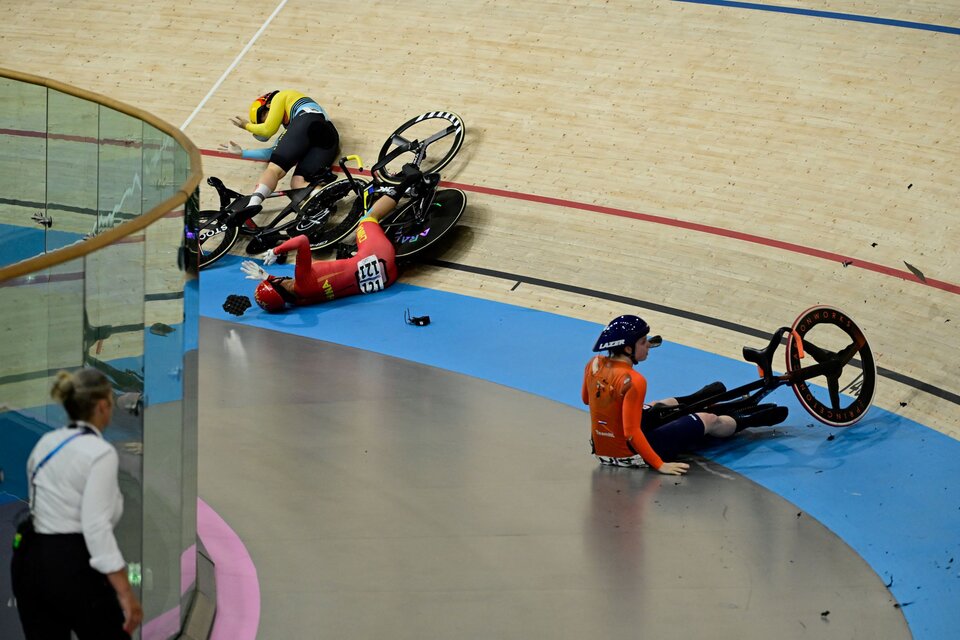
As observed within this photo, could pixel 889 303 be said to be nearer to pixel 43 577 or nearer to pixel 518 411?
pixel 518 411

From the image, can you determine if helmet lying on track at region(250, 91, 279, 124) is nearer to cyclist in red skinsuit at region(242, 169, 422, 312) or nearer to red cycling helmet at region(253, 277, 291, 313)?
cyclist in red skinsuit at region(242, 169, 422, 312)

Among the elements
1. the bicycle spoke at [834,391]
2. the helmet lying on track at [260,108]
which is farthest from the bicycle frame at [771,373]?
the helmet lying on track at [260,108]

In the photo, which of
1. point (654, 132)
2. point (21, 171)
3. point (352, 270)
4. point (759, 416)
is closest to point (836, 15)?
point (654, 132)

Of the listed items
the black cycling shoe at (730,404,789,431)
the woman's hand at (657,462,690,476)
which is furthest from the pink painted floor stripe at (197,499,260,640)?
the black cycling shoe at (730,404,789,431)

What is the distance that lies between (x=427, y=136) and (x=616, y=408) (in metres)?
4.99

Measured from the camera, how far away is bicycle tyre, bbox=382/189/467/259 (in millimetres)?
9242

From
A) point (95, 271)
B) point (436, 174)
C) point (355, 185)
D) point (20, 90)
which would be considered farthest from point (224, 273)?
point (95, 271)

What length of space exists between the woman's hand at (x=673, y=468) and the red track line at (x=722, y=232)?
111 inches

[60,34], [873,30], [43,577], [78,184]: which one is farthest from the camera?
[60,34]

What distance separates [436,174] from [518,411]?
9.86 feet

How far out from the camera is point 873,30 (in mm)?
10297

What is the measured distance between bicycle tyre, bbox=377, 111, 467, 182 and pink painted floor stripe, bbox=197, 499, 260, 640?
4566mm

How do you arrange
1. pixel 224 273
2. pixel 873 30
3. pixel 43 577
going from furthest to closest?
pixel 873 30 < pixel 224 273 < pixel 43 577

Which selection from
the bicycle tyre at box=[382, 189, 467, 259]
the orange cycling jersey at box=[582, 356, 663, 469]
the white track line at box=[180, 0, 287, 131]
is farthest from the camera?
the white track line at box=[180, 0, 287, 131]
